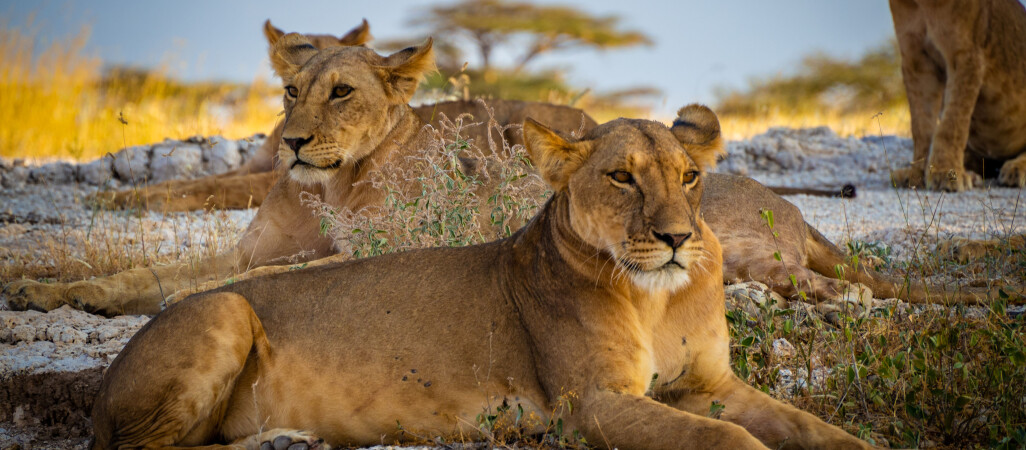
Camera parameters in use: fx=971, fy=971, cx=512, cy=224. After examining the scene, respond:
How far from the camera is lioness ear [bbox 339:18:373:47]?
24.8 ft

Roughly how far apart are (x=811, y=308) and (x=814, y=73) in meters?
21.2

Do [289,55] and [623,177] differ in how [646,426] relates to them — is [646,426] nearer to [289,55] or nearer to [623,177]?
[623,177]

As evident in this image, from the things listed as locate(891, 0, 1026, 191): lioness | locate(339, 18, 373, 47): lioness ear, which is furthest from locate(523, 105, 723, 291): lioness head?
locate(891, 0, 1026, 191): lioness

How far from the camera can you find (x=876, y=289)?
192 inches

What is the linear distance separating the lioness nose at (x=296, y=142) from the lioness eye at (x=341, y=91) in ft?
1.07

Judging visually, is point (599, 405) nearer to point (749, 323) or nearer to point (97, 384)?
point (749, 323)

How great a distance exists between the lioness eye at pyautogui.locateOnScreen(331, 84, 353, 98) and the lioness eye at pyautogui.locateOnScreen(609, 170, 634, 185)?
2364mm

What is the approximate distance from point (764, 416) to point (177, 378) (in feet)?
6.36

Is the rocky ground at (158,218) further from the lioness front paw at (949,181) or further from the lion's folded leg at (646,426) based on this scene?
the lion's folded leg at (646,426)

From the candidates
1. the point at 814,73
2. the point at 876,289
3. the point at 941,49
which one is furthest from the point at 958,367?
the point at 814,73

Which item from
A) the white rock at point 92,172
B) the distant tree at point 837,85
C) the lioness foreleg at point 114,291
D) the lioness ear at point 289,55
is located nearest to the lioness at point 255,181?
the white rock at point 92,172

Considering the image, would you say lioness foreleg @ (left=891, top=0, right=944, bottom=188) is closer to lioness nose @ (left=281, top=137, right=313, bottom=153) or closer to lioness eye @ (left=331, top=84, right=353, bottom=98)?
lioness eye @ (left=331, top=84, right=353, bottom=98)

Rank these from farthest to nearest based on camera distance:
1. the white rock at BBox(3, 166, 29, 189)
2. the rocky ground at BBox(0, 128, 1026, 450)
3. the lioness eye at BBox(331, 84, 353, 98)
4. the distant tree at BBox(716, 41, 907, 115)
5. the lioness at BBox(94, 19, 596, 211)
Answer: the distant tree at BBox(716, 41, 907, 115), the white rock at BBox(3, 166, 29, 189), the lioness at BBox(94, 19, 596, 211), the lioness eye at BBox(331, 84, 353, 98), the rocky ground at BBox(0, 128, 1026, 450)

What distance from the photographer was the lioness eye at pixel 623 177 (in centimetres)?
318
